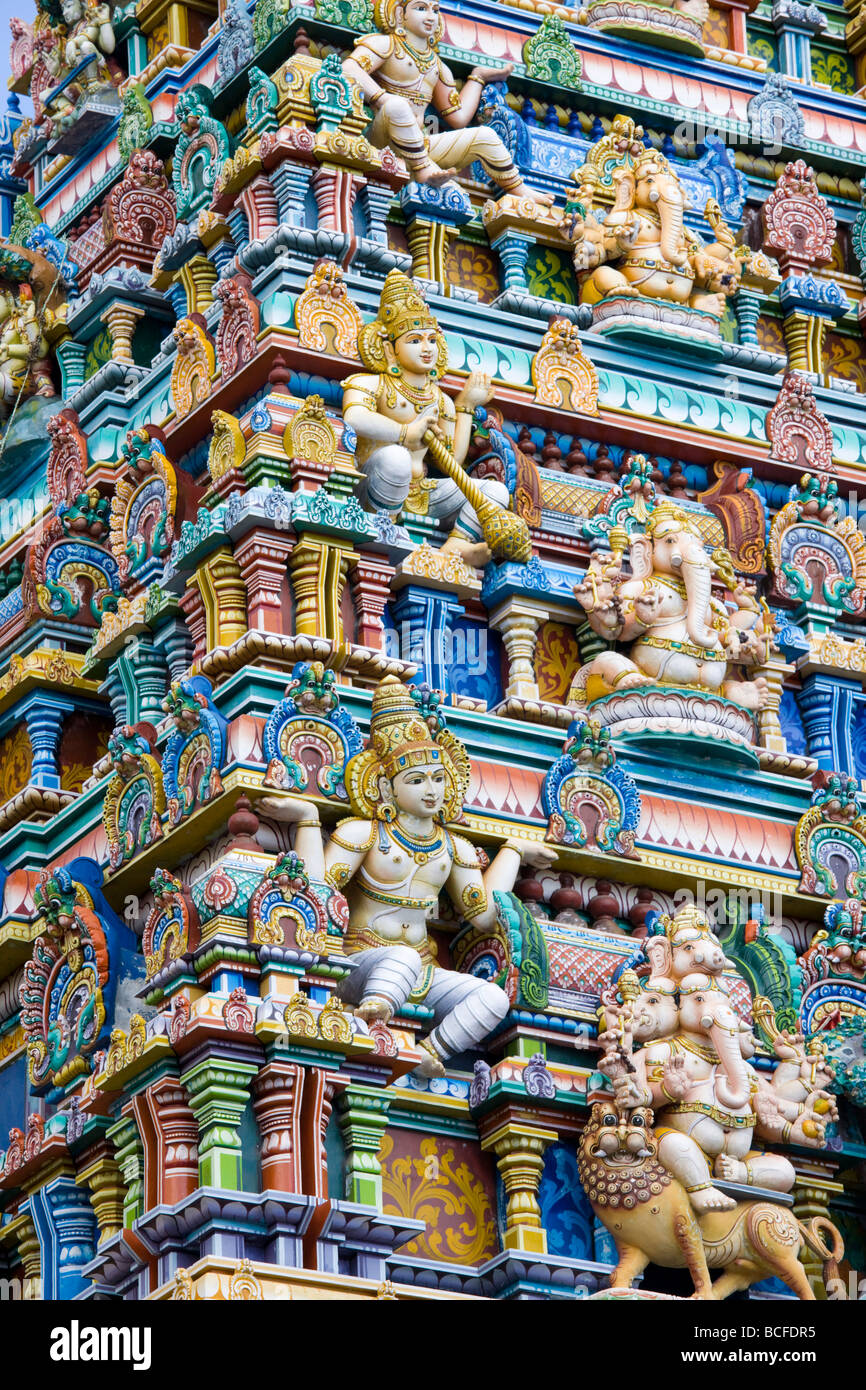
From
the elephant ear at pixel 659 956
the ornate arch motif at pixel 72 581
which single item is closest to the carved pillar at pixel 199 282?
the ornate arch motif at pixel 72 581

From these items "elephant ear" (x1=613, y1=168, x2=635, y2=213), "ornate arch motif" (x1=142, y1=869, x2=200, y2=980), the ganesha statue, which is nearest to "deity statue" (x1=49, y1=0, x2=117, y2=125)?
the ganesha statue

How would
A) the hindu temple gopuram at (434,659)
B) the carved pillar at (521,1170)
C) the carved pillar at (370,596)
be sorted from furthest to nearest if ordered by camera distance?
1. the carved pillar at (370,596)
2. the carved pillar at (521,1170)
3. the hindu temple gopuram at (434,659)

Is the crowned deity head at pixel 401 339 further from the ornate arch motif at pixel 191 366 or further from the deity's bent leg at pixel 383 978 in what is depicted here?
the deity's bent leg at pixel 383 978

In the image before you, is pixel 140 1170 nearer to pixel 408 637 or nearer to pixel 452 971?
pixel 452 971

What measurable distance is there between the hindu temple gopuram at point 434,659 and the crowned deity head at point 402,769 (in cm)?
3

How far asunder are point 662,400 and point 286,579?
317 centimetres

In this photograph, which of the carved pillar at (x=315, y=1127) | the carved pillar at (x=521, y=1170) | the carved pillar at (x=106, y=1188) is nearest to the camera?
the carved pillar at (x=315, y=1127)

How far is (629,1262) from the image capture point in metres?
17.9

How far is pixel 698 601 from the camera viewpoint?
19.9m

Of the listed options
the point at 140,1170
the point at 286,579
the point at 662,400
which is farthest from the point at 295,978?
the point at 662,400

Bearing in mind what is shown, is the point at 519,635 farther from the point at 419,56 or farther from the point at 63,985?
the point at 419,56

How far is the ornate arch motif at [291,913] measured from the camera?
57.4ft

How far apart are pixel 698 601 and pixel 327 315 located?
255 cm
